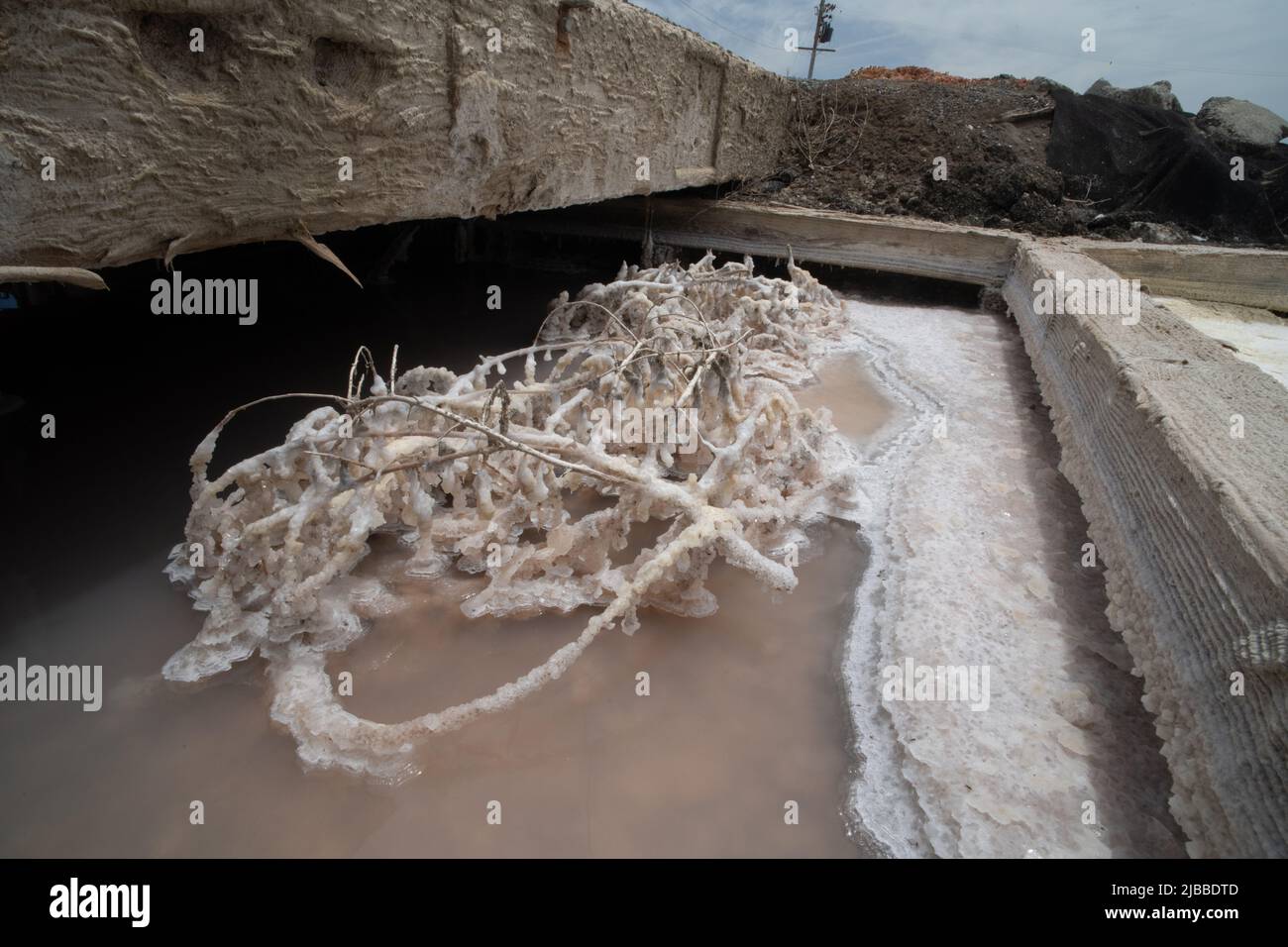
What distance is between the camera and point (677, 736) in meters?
1.62

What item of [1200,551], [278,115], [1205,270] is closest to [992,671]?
[1200,551]

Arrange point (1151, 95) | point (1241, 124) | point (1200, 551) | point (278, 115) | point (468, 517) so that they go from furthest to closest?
point (1151, 95) < point (1241, 124) < point (468, 517) < point (278, 115) < point (1200, 551)

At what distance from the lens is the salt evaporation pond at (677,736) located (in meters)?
1.37

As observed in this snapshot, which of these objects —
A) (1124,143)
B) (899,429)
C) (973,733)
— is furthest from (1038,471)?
(1124,143)

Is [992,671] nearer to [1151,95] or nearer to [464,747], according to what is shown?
[464,747]

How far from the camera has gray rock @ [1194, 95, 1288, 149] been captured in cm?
887

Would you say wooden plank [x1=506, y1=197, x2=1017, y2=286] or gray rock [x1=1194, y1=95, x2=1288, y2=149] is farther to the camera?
gray rock [x1=1194, y1=95, x2=1288, y2=149]

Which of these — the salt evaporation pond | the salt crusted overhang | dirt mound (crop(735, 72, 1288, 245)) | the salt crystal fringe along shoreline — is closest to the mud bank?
the salt evaporation pond

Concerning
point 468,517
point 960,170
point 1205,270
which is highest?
point 960,170

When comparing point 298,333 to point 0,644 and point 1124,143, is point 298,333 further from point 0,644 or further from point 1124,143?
point 1124,143

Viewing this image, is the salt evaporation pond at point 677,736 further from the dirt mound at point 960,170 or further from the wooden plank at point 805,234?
the dirt mound at point 960,170

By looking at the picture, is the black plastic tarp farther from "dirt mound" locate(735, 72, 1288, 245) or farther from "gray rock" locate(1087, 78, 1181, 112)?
"gray rock" locate(1087, 78, 1181, 112)

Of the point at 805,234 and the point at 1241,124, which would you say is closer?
the point at 805,234

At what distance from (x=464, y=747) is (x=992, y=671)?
1.31 m
